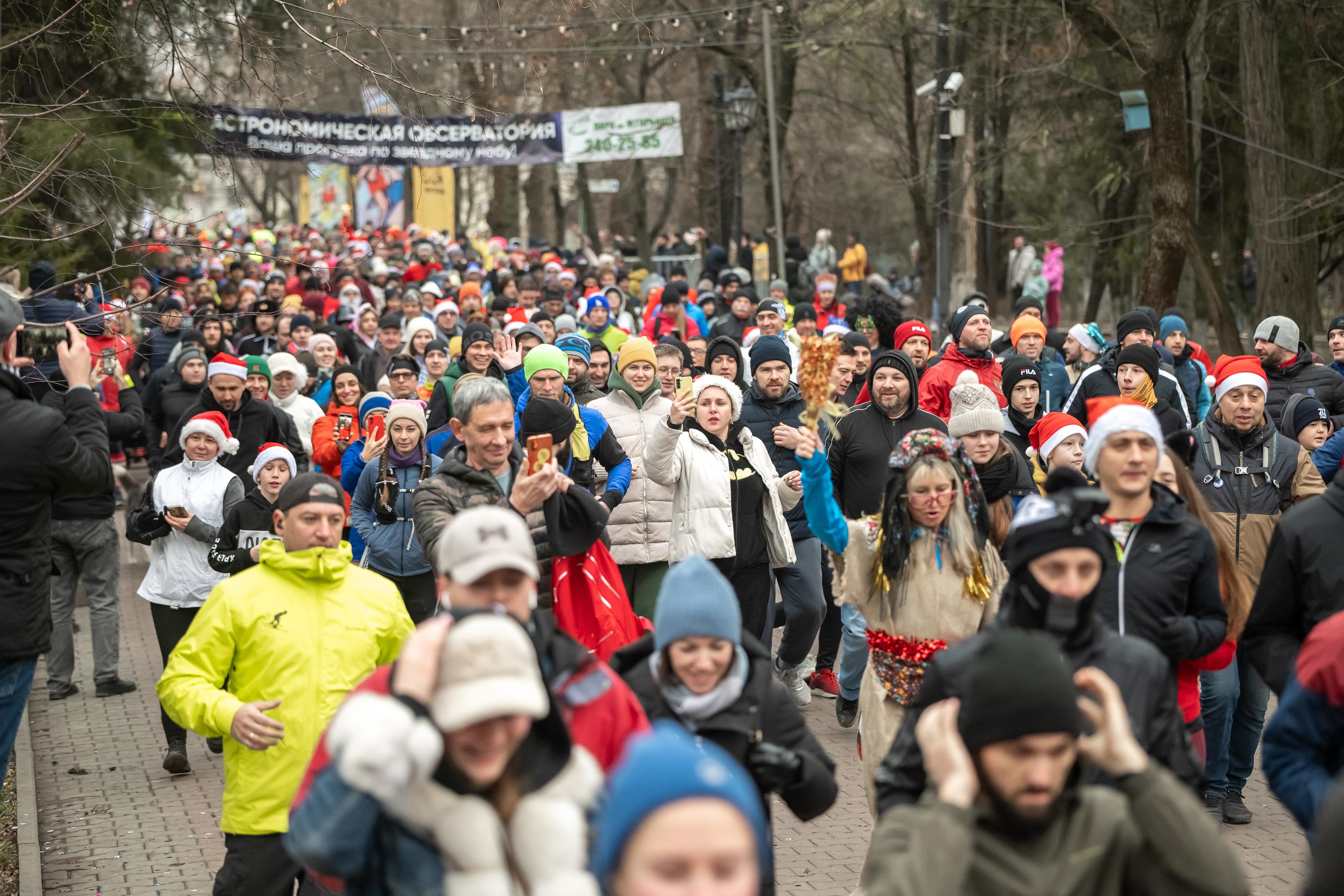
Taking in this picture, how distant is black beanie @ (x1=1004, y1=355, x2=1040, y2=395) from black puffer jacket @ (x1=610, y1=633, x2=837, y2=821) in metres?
5.46

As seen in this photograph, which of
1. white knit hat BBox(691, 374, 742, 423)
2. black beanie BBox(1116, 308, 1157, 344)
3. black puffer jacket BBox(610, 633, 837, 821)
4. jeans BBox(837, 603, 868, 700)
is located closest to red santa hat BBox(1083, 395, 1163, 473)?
black puffer jacket BBox(610, 633, 837, 821)

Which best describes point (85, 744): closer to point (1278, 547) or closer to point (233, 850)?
point (233, 850)

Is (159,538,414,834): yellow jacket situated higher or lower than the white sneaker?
higher

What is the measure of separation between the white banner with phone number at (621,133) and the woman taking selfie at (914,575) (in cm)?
2101

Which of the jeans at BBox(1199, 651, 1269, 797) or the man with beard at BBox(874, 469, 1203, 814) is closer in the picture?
the man with beard at BBox(874, 469, 1203, 814)

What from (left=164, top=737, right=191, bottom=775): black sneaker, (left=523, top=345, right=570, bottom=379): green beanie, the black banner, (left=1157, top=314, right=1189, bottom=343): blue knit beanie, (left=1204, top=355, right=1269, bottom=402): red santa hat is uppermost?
the black banner

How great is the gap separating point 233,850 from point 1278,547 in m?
3.45

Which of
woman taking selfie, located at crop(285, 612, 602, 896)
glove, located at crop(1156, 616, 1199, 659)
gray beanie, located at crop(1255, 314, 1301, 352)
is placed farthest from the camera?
gray beanie, located at crop(1255, 314, 1301, 352)

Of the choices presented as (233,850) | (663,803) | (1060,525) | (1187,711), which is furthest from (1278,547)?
(233,850)

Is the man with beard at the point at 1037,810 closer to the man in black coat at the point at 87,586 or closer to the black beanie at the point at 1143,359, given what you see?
the black beanie at the point at 1143,359

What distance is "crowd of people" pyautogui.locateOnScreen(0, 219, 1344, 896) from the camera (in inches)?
114

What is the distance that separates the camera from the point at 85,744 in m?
8.88

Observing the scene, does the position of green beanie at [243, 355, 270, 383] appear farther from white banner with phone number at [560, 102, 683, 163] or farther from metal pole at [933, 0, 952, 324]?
white banner with phone number at [560, 102, 683, 163]

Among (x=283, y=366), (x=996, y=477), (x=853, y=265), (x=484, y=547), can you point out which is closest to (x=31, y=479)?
(x=484, y=547)
